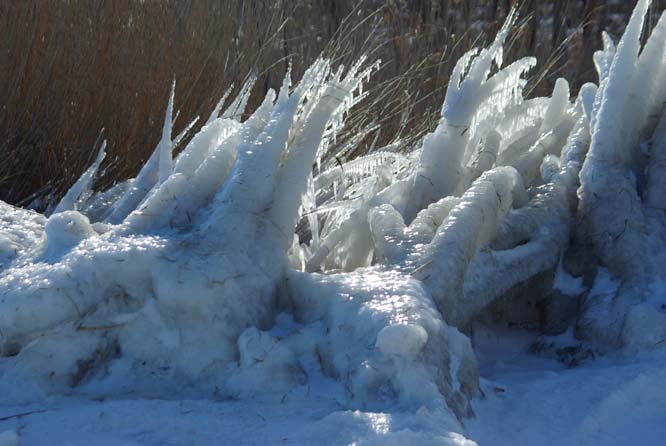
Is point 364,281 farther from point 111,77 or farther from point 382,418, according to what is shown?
point 111,77

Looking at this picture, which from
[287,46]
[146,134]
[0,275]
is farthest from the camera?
[287,46]

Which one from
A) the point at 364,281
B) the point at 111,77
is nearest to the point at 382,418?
the point at 364,281

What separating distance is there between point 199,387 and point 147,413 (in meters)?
0.17

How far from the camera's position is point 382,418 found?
1.47 meters

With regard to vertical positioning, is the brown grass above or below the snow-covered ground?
above

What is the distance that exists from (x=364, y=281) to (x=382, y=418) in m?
0.42

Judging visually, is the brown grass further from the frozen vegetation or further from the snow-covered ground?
the snow-covered ground

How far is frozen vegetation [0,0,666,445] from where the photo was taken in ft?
5.42

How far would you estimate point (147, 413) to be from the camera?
63.0 inches

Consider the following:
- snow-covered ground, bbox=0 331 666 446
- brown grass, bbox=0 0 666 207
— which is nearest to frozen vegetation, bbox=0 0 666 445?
snow-covered ground, bbox=0 331 666 446

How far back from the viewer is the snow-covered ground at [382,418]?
1.47 metres

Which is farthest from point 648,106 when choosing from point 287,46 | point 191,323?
point 287,46

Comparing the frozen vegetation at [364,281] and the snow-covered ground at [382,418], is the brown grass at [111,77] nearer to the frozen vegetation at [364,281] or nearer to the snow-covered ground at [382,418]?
the frozen vegetation at [364,281]

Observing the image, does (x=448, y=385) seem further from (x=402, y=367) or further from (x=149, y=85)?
(x=149, y=85)
